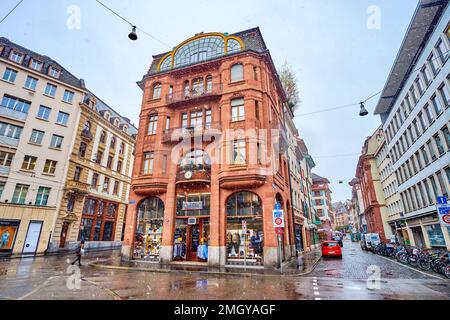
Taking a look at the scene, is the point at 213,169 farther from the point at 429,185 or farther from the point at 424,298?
the point at 429,185

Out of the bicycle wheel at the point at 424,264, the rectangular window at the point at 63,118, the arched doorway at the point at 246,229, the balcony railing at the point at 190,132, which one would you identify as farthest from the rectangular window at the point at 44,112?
the bicycle wheel at the point at 424,264

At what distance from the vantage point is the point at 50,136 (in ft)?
91.0

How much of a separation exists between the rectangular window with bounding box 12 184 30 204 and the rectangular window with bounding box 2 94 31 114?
28.3 ft

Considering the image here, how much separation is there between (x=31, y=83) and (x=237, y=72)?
82.8 ft

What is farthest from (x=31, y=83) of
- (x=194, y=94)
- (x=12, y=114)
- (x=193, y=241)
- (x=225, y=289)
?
(x=225, y=289)

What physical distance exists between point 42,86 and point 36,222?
16119 mm

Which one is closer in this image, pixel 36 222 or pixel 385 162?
pixel 36 222

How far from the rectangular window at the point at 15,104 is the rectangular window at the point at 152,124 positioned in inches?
649

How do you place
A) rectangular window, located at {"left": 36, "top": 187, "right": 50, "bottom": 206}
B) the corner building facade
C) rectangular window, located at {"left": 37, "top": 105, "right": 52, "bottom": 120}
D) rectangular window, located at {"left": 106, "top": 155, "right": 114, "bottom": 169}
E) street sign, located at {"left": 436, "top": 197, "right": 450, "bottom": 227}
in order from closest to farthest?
street sign, located at {"left": 436, "top": 197, "right": 450, "bottom": 227}
the corner building facade
rectangular window, located at {"left": 36, "top": 187, "right": 50, "bottom": 206}
rectangular window, located at {"left": 37, "top": 105, "right": 52, "bottom": 120}
rectangular window, located at {"left": 106, "top": 155, "right": 114, "bottom": 169}

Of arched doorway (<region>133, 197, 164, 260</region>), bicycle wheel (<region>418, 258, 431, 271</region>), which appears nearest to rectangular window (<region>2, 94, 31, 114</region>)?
arched doorway (<region>133, 197, 164, 260</region>)

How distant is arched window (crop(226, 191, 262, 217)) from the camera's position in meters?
16.9

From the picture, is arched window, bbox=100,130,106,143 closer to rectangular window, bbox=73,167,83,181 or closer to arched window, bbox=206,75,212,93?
rectangular window, bbox=73,167,83,181

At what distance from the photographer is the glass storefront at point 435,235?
20.5m
